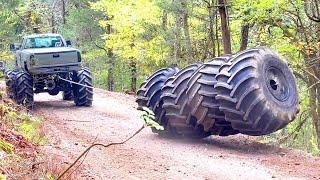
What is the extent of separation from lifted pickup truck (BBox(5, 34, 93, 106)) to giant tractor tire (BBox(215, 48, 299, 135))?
517 centimetres

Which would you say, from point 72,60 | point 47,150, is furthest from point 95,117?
point 47,150

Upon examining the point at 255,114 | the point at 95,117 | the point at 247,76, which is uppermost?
the point at 247,76

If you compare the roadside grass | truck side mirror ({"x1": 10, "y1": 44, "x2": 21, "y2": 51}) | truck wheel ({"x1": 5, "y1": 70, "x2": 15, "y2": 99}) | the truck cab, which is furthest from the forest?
truck wheel ({"x1": 5, "y1": 70, "x2": 15, "y2": 99})

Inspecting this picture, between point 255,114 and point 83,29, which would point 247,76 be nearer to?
point 255,114

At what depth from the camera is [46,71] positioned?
13.4 m

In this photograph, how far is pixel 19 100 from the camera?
13.6 m

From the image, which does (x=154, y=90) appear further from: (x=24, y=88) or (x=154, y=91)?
(x=24, y=88)

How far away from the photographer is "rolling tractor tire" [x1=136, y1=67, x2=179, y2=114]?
10.1 meters

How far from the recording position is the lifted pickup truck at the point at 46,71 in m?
13.4

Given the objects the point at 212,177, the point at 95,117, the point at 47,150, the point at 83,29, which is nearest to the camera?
the point at 212,177

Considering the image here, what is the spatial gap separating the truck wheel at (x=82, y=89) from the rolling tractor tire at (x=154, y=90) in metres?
4.35

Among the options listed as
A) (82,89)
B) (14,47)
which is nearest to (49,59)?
(82,89)

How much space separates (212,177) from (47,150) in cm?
253

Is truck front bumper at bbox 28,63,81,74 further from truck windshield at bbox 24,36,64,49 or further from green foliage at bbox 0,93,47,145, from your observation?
green foliage at bbox 0,93,47,145
